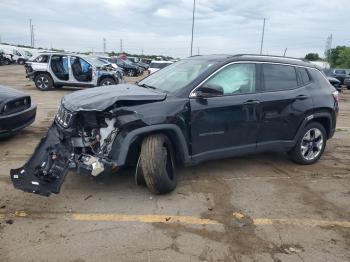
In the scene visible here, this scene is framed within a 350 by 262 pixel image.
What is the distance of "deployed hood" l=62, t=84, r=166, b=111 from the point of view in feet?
15.0

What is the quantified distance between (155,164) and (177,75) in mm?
1600

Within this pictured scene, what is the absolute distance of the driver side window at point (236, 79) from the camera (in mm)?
5371

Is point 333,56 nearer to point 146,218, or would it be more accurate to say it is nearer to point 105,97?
point 105,97

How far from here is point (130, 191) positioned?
507cm

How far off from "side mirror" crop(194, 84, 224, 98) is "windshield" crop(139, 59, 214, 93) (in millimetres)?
223

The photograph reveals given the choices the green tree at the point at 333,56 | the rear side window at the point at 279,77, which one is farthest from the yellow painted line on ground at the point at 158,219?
the green tree at the point at 333,56

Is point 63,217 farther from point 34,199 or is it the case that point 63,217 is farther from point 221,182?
point 221,182

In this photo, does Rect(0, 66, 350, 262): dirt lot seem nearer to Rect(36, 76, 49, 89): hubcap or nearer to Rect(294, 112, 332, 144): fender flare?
Rect(294, 112, 332, 144): fender flare

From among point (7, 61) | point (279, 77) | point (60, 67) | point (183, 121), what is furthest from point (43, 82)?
point (7, 61)

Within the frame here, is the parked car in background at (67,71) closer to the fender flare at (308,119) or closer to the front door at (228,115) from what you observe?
the fender flare at (308,119)

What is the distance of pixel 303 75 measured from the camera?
6.41 metres

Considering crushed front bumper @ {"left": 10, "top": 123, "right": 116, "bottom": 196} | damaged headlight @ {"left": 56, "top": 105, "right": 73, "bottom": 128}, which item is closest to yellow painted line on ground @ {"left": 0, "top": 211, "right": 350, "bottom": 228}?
crushed front bumper @ {"left": 10, "top": 123, "right": 116, "bottom": 196}

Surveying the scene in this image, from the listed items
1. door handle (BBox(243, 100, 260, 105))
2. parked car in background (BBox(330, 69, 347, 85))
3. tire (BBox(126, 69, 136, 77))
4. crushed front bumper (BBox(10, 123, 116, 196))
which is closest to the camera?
crushed front bumper (BBox(10, 123, 116, 196))

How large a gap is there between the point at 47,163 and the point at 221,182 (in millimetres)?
2314
